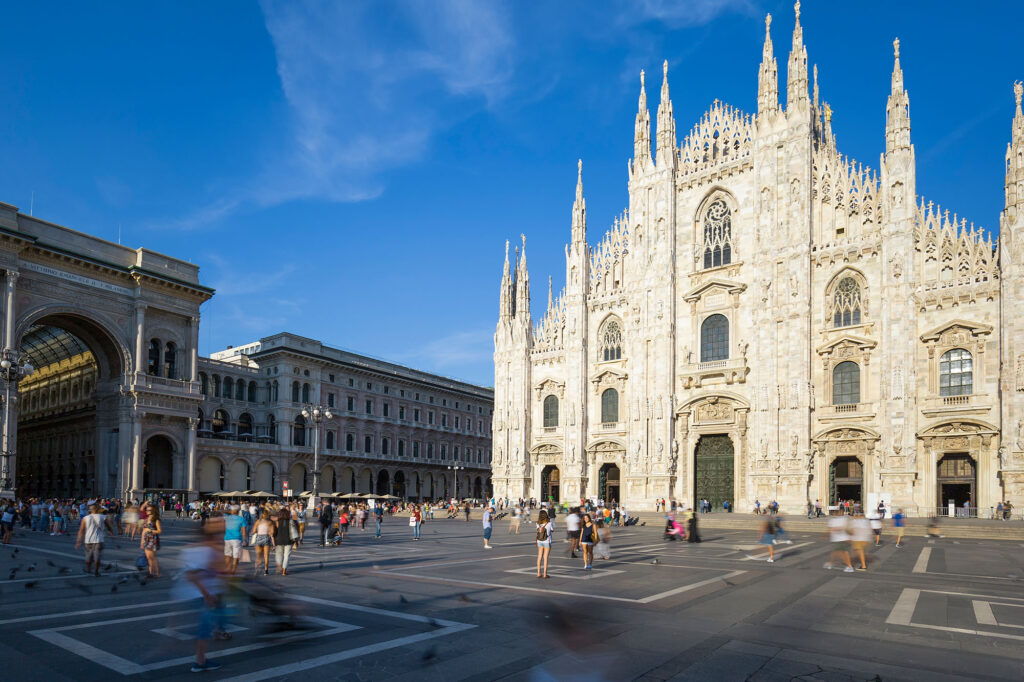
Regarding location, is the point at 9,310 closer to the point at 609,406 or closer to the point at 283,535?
the point at 283,535

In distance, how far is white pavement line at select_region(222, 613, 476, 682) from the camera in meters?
8.15

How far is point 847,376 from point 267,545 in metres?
33.8

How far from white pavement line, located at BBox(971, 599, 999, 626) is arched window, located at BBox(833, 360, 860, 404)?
1120 inches

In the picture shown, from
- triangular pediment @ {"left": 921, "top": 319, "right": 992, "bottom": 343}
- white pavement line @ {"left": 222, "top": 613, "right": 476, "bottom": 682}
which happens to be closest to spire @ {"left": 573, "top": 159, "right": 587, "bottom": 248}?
triangular pediment @ {"left": 921, "top": 319, "right": 992, "bottom": 343}

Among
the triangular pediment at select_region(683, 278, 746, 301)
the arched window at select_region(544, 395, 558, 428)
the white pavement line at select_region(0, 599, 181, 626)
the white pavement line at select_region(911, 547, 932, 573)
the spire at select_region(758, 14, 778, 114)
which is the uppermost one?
the spire at select_region(758, 14, 778, 114)

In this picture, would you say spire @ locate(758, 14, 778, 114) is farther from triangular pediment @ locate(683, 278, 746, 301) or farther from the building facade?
the building facade

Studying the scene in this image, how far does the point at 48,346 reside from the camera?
64375 mm

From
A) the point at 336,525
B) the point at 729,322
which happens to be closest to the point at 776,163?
the point at 729,322

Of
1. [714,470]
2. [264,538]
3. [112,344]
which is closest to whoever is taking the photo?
[264,538]

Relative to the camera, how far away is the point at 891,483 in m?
37.7

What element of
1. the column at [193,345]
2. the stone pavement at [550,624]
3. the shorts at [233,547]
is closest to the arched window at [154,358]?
the column at [193,345]

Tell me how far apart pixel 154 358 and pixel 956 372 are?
1963 inches

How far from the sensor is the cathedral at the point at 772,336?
120 feet

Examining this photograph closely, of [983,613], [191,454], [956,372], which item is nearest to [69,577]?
[983,613]
